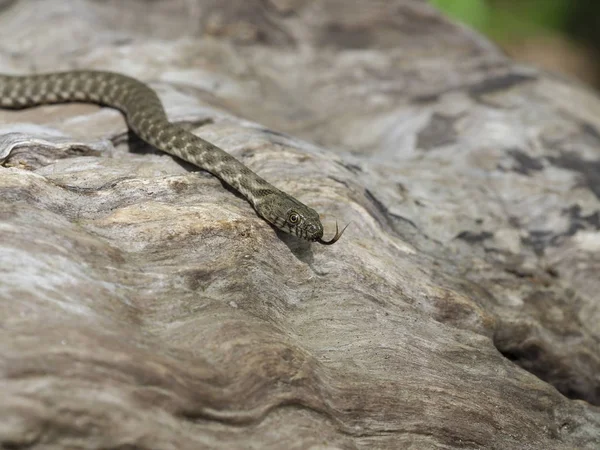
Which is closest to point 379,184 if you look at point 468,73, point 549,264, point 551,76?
point 549,264

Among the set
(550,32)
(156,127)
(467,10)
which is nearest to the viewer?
(156,127)

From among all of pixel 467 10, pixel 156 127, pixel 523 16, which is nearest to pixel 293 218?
pixel 156 127

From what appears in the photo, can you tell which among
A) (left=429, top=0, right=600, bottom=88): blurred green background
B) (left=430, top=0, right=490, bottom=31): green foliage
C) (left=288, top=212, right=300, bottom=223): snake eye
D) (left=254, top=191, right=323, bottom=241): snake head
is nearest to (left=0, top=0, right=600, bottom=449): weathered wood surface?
(left=254, top=191, right=323, bottom=241): snake head

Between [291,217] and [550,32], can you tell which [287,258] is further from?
[550,32]

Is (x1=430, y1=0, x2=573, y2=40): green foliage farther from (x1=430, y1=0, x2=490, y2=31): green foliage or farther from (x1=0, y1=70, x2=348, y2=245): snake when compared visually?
(x1=0, y1=70, x2=348, y2=245): snake

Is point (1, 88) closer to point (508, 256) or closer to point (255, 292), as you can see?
point (255, 292)
